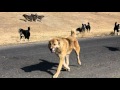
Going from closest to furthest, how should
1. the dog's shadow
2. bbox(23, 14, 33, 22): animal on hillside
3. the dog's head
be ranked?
the dog's head, the dog's shadow, bbox(23, 14, 33, 22): animal on hillside

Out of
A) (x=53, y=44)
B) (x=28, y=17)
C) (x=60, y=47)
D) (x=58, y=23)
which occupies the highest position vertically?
(x=28, y=17)

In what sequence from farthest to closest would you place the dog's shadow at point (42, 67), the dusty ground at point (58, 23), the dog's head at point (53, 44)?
the dusty ground at point (58, 23) < the dog's shadow at point (42, 67) < the dog's head at point (53, 44)

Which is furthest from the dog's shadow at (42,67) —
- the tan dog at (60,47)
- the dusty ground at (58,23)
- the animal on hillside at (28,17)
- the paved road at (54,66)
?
the animal on hillside at (28,17)

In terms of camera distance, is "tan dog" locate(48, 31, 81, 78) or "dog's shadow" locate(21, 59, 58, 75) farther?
"dog's shadow" locate(21, 59, 58, 75)

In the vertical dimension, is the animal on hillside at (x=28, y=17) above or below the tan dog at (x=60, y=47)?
above

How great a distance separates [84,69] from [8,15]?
37.3 metres

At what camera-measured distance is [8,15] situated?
48.0m

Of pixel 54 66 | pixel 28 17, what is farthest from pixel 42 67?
pixel 28 17

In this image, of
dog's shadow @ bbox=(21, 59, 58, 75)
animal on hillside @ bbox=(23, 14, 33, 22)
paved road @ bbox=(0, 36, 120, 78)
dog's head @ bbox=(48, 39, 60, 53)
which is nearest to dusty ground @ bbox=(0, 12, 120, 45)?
animal on hillside @ bbox=(23, 14, 33, 22)

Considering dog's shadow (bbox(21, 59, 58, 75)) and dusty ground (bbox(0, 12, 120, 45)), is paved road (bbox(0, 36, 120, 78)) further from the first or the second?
dusty ground (bbox(0, 12, 120, 45))

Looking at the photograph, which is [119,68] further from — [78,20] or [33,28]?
[78,20]

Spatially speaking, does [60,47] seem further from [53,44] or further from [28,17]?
[28,17]

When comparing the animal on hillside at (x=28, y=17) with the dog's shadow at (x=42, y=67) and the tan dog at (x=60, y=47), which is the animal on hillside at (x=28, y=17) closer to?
the dog's shadow at (x=42, y=67)
